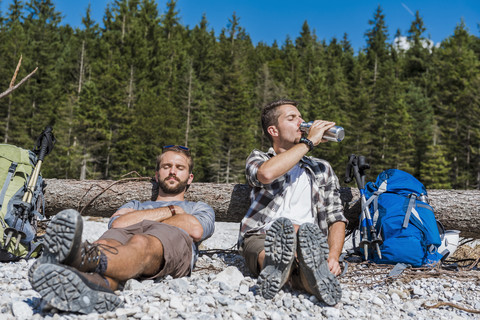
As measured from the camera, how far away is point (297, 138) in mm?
3850

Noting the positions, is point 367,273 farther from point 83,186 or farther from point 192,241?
point 83,186

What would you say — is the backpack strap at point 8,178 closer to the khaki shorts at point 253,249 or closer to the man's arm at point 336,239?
the khaki shorts at point 253,249

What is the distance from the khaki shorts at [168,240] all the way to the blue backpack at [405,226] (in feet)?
6.60

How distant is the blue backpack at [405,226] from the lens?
3.76 meters

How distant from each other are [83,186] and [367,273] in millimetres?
3760

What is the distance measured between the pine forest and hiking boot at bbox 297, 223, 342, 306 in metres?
25.9

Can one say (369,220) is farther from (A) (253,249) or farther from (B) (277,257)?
(B) (277,257)

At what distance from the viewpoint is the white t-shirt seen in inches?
142

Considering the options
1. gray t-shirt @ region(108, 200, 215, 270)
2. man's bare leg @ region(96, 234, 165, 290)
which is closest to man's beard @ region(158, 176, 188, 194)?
gray t-shirt @ region(108, 200, 215, 270)

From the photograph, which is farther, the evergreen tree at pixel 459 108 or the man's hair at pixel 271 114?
the evergreen tree at pixel 459 108

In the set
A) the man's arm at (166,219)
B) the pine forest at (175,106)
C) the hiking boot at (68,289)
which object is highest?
the pine forest at (175,106)

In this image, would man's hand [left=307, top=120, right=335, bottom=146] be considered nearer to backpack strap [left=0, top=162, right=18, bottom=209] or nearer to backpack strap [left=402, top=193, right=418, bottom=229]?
backpack strap [left=402, top=193, right=418, bottom=229]

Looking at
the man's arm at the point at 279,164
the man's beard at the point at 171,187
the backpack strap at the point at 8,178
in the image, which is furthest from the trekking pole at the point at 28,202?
the man's arm at the point at 279,164

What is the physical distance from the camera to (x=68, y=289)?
6.54 feet
